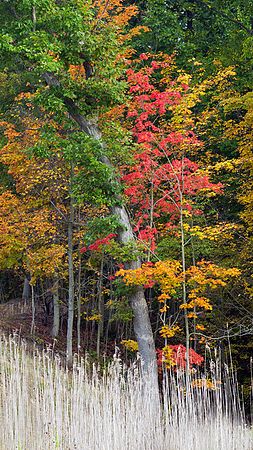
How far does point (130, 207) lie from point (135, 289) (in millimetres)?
2360

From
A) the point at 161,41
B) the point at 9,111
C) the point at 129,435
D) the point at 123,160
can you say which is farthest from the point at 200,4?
the point at 129,435

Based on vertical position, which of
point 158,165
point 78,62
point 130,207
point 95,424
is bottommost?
point 95,424

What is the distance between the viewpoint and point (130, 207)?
1222 centimetres

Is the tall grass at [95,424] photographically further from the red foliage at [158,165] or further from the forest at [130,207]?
Result: the red foliage at [158,165]

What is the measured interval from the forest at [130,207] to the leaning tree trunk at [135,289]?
1.0 inches

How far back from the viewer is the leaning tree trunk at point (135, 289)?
1016 centimetres

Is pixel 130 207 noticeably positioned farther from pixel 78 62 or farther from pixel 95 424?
pixel 95 424

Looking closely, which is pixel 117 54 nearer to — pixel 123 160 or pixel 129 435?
pixel 123 160

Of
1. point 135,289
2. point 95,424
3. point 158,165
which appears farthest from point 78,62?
point 95,424

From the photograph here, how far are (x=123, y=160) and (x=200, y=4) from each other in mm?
7829

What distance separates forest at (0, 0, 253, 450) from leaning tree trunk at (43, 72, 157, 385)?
24 mm

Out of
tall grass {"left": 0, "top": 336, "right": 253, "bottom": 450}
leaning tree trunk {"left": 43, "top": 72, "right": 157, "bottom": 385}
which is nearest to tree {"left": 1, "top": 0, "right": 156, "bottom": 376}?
leaning tree trunk {"left": 43, "top": 72, "right": 157, "bottom": 385}

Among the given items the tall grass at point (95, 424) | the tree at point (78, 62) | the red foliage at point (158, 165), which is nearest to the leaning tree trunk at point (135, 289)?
the tree at point (78, 62)

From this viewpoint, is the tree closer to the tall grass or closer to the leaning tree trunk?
the leaning tree trunk
